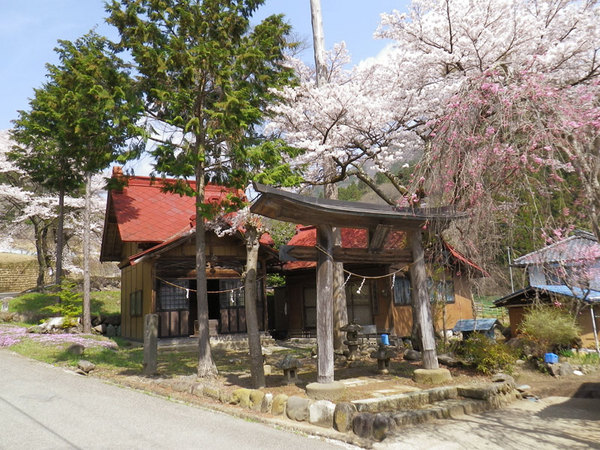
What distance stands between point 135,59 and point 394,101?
22.1 ft

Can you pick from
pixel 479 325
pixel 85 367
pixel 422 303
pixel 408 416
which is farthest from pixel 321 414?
pixel 479 325

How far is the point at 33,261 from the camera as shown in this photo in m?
34.1

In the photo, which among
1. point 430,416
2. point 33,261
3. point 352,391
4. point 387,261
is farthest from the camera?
point 33,261

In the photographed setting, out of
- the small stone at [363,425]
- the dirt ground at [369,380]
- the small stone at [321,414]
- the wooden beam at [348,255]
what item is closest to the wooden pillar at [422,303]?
the wooden beam at [348,255]

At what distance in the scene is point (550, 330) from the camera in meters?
12.6

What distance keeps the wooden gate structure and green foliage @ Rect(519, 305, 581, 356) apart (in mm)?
5387

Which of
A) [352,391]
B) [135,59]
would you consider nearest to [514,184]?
[352,391]

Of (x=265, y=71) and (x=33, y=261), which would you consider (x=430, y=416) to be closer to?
(x=265, y=71)

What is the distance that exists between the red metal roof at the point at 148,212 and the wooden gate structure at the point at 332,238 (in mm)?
8052

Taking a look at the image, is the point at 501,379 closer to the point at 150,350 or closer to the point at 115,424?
the point at 115,424

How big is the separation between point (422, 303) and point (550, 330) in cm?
571

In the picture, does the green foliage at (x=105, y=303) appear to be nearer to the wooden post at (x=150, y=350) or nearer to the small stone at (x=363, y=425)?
the wooden post at (x=150, y=350)

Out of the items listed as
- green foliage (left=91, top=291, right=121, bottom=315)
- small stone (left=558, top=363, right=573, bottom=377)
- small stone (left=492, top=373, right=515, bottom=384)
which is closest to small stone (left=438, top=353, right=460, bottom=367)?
small stone (left=492, top=373, right=515, bottom=384)

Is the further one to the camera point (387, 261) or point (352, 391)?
point (387, 261)
